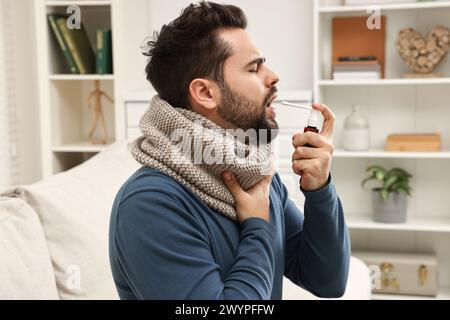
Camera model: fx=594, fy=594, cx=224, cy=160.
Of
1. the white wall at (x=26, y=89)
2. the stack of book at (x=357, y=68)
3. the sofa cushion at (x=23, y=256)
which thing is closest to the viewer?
the sofa cushion at (x=23, y=256)

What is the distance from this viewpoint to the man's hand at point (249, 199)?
74 cm

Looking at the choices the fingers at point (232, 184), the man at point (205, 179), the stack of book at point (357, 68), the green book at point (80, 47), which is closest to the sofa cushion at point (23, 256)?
the man at point (205, 179)

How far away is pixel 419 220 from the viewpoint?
231 cm

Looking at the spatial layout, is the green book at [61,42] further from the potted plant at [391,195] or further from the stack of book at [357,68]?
the potted plant at [391,195]

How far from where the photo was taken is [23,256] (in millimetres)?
975

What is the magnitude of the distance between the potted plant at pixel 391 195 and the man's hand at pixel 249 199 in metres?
1.59

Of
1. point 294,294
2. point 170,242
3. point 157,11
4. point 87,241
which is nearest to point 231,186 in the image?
point 170,242

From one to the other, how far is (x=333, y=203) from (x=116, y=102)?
1600 millimetres

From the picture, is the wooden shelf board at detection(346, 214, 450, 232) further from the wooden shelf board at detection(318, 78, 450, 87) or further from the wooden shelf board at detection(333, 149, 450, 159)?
the wooden shelf board at detection(318, 78, 450, 87)

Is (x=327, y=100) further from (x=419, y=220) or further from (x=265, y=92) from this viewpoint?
(x=265, y=92)

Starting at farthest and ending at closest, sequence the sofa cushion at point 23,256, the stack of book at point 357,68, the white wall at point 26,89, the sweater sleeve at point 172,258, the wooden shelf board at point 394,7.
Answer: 1. the white wall at point 26,89
2. the stack of book at point 357,68
3. the wooden shelf board at point 394,7
4. the sofa cushion at point 23,256
5. the sweater sleeve at point 172,258

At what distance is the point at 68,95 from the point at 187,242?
1934mm

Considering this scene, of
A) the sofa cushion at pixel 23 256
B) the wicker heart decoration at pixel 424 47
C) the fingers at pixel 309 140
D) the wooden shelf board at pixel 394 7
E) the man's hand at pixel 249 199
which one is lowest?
the sofa cushion at pixel 23 256

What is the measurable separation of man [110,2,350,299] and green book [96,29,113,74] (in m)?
1.58
